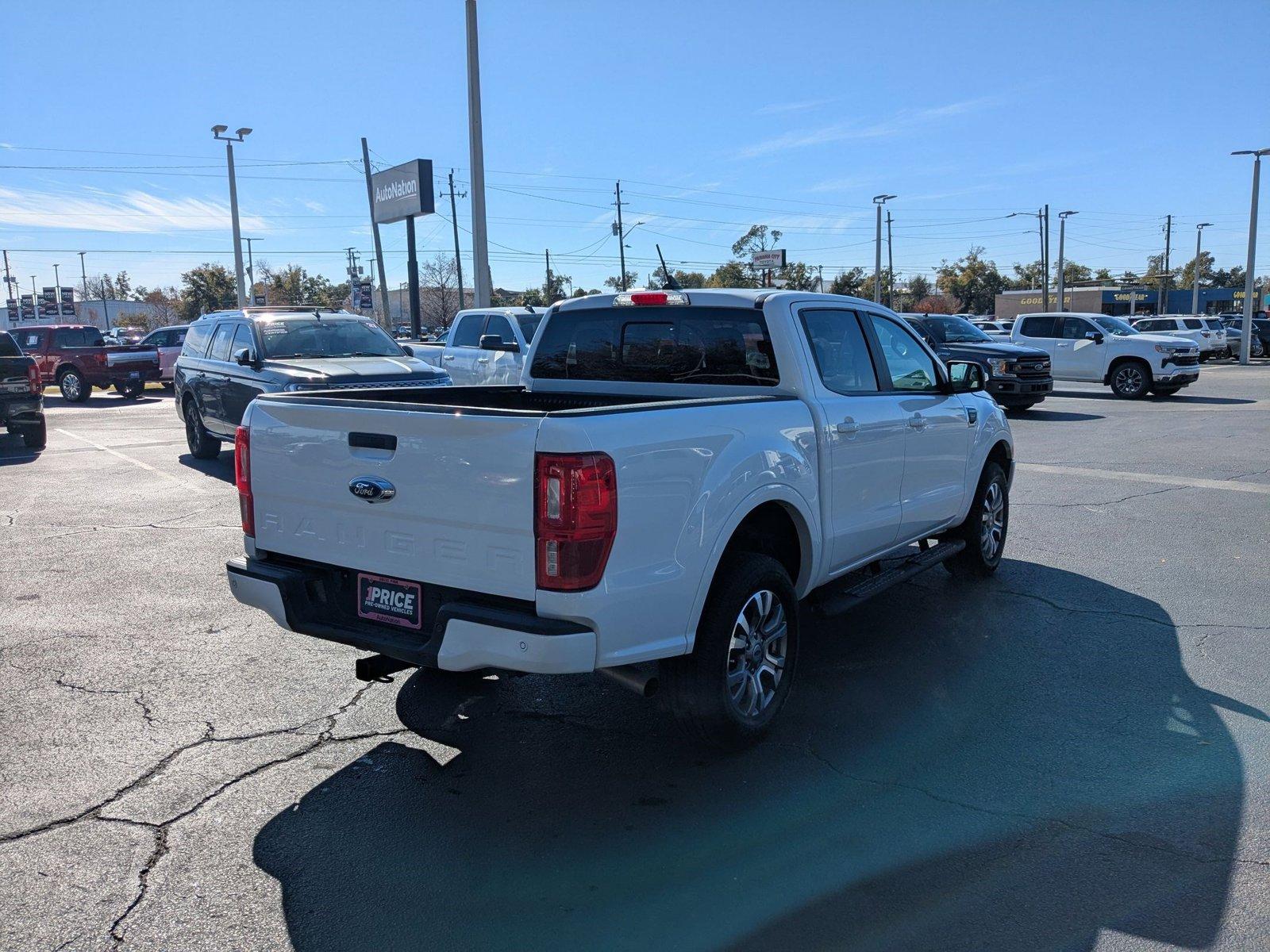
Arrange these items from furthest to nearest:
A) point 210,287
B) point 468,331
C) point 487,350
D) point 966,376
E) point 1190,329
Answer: point 210,287
point 1190,329
point 468,331
point 487,350
point 966,376

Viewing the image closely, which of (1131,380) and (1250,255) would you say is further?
(1250,255)

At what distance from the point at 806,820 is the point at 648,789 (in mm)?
644

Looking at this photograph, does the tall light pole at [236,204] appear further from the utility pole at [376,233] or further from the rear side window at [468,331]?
the rear side window at [468,331]

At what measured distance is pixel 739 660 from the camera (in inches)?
166

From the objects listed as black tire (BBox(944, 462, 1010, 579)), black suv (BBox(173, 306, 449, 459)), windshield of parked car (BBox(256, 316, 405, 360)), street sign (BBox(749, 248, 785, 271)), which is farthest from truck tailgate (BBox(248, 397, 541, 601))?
street sign (BBox(749, 248, 785, 271))

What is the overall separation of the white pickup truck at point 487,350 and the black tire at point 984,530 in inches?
349

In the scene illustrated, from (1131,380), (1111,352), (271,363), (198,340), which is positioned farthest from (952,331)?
(198,340)

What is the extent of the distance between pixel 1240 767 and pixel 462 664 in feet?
10.3

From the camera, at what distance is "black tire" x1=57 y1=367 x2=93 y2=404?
24516mm

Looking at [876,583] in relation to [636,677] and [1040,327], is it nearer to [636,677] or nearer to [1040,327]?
[636,677]

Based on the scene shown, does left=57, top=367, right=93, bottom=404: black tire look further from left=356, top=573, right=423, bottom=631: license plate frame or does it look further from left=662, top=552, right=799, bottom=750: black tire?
left=662, top=552, right=799, bottom=750: black tire

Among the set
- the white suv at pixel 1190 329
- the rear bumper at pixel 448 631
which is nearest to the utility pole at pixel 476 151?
the rear bumper at pixel 448 631

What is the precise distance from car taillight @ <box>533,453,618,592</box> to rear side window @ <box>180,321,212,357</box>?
11.2 m

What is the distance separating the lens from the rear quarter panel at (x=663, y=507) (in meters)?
3.48
